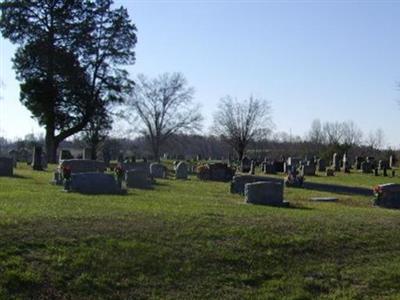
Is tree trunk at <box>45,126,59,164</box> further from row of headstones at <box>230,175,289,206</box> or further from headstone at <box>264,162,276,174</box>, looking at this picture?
row of headstones at <box>230,175,289,206</box>

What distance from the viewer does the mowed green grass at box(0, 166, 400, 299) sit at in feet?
32.2

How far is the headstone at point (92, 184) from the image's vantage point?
20594mm

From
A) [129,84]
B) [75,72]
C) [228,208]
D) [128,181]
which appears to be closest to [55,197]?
[228,208]

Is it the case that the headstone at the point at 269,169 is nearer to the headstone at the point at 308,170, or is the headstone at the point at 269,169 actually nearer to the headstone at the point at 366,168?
the headstone at the point at 308,170

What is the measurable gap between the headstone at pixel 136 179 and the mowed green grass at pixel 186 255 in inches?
384

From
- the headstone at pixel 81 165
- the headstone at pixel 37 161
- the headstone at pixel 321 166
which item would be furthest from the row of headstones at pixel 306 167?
the headstone at pixel 81 165

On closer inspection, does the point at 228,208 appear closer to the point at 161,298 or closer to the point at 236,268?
the point at 236,268

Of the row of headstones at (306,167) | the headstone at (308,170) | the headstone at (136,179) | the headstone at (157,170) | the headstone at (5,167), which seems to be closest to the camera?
the headstone at (136,179)

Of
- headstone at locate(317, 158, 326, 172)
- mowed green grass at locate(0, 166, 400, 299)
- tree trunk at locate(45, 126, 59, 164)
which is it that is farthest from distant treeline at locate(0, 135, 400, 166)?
mowed green grass at locate(0, 166, 400, 299)

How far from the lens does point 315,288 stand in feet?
35.9

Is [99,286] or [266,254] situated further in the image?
[266,254]

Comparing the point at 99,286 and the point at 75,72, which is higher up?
the point at 75,72

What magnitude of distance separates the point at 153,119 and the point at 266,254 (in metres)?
68.3

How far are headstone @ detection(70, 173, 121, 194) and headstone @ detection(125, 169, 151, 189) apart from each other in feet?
14.4
